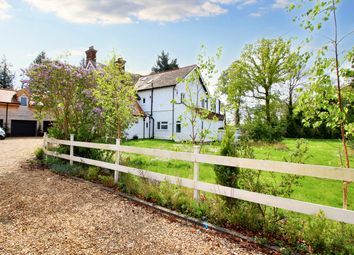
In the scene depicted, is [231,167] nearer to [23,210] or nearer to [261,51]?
[23,210]

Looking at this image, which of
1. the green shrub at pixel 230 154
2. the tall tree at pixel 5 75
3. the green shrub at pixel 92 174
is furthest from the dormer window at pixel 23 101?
the green shrub at pixel 230 154

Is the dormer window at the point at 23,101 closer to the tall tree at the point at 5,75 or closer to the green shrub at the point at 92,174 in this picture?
the tall tree at the point at 5,75

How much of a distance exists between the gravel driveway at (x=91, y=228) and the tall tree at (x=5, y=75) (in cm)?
5695

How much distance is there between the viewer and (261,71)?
97.7 feet

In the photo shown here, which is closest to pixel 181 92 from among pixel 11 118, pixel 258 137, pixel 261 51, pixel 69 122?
pixel 258 137

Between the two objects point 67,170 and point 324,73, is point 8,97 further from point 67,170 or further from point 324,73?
point 324,73

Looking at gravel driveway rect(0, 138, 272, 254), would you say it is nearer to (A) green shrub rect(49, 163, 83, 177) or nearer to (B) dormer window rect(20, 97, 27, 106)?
(A) green shrub rect(49, 163, 83, 177)

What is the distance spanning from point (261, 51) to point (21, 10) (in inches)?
1092

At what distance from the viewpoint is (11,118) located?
29453mm

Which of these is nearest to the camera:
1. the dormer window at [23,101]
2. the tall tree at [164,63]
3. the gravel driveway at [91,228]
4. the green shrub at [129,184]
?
the gravel driveway at [91,228]

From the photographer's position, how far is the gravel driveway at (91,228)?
3.52 m

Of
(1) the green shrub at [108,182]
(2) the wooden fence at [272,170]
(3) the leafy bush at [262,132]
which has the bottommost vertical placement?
(1) the green shrub at [108,182]

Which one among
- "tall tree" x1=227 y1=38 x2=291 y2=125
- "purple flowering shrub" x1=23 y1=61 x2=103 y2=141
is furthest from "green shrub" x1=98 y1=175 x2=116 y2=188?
"tall tree" x1=227 y1=38 x2=291 y2=125

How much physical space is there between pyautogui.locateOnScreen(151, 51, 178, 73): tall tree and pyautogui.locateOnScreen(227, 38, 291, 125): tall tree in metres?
20.5
